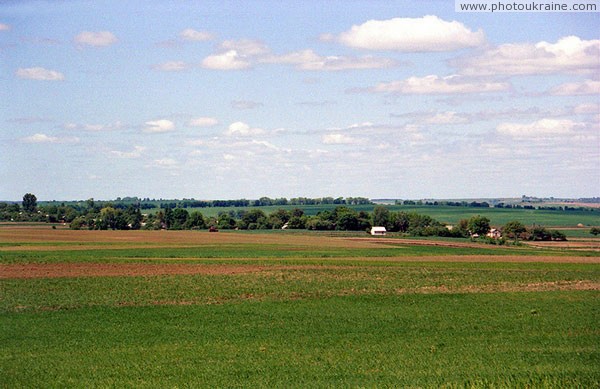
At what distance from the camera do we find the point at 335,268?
237 ft

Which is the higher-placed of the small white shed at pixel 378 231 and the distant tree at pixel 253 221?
the distant tree at pixel 253 221

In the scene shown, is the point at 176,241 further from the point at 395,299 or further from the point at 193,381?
the point at 193,381

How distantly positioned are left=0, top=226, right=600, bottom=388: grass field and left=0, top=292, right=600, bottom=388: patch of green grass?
0.27ft

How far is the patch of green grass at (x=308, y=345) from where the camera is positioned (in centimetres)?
2511

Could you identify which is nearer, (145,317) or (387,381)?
(387,381)

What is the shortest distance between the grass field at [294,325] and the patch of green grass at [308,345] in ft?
0.27

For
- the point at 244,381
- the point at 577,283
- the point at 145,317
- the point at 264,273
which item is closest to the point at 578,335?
the point at 244,381

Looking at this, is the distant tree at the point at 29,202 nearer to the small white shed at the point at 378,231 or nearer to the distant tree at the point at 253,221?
the distant tree at the point at 253,221

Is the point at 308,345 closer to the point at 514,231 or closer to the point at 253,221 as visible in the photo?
the point at 514,231

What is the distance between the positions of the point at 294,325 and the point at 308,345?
5.38m

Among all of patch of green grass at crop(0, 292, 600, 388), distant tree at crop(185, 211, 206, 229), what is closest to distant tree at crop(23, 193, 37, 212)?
distant tree at crop(185, 211, 206, 229)

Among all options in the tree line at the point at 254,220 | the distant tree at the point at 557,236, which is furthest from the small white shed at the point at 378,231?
the distant tree at the point at 557,236

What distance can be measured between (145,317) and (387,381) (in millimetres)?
17904

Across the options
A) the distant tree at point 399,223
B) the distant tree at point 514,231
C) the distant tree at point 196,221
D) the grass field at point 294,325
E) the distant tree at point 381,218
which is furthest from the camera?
the distant tree at point 196,221
